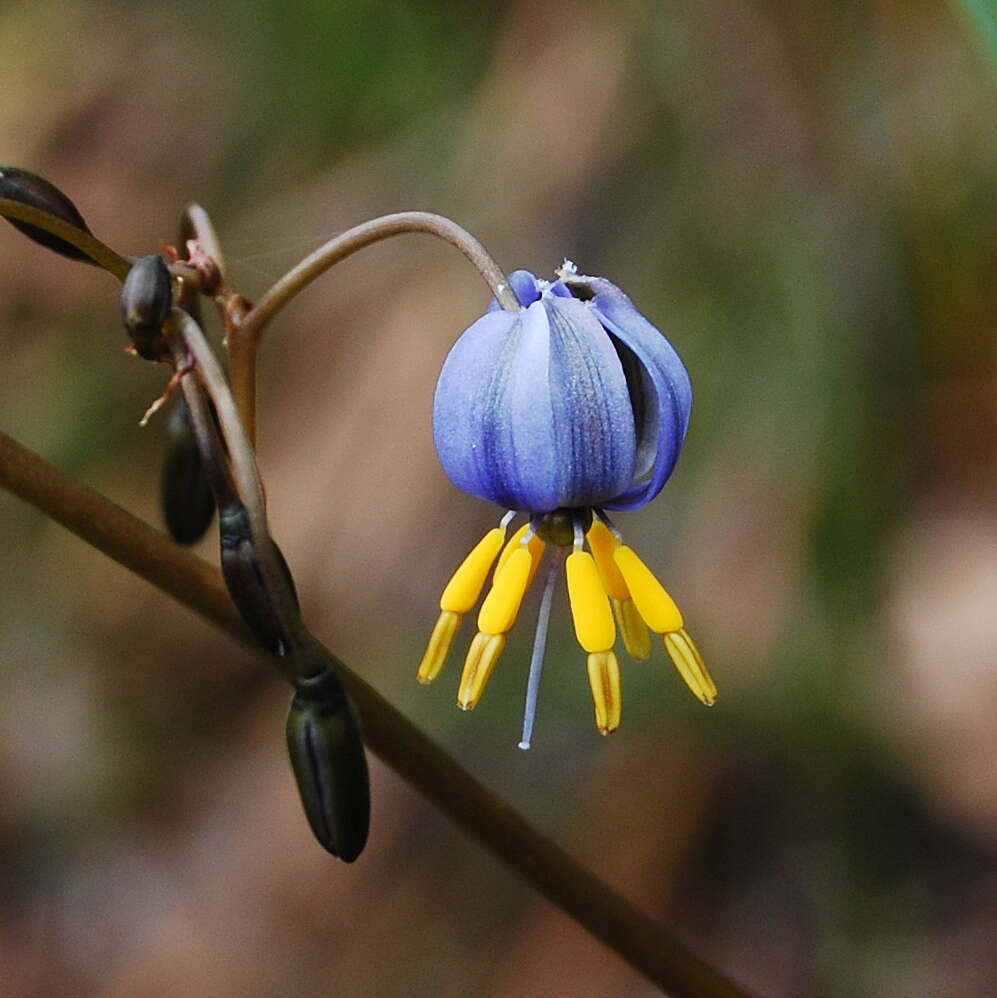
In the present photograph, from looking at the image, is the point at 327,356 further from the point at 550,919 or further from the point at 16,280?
the point at 550,919

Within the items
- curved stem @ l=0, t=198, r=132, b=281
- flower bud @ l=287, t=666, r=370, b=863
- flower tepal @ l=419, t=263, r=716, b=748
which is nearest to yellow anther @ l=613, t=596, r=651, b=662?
flower tepal @ l=419, t=263, r=716, b=748

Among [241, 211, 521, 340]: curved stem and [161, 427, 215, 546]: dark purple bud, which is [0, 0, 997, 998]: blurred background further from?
[241, 211, 521, 340]: curved stem

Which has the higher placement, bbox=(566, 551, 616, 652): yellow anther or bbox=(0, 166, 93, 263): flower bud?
bbox=(0, 166, 93, 263): flower bud

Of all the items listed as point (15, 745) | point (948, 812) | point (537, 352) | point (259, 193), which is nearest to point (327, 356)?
point (259, 193)

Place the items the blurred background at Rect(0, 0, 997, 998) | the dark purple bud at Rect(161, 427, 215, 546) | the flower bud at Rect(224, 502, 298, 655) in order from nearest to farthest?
the flower bud at Rect(224, 502, 298, 655) < the dark purple bud at Rect(161, 427, 215, 546) < the blurred background at Rect(0, 0, 997, 998)

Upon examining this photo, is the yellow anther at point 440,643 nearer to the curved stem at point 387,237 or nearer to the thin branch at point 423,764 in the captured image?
the thin branch at point 423,764

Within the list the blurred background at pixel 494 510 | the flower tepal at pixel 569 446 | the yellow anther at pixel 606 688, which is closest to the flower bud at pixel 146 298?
the flower tepal at pixel 569 446

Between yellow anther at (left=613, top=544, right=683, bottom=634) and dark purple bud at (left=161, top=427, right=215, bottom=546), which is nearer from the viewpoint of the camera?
yellow anther at (left=613, top=544, right=683, bottom=634)
